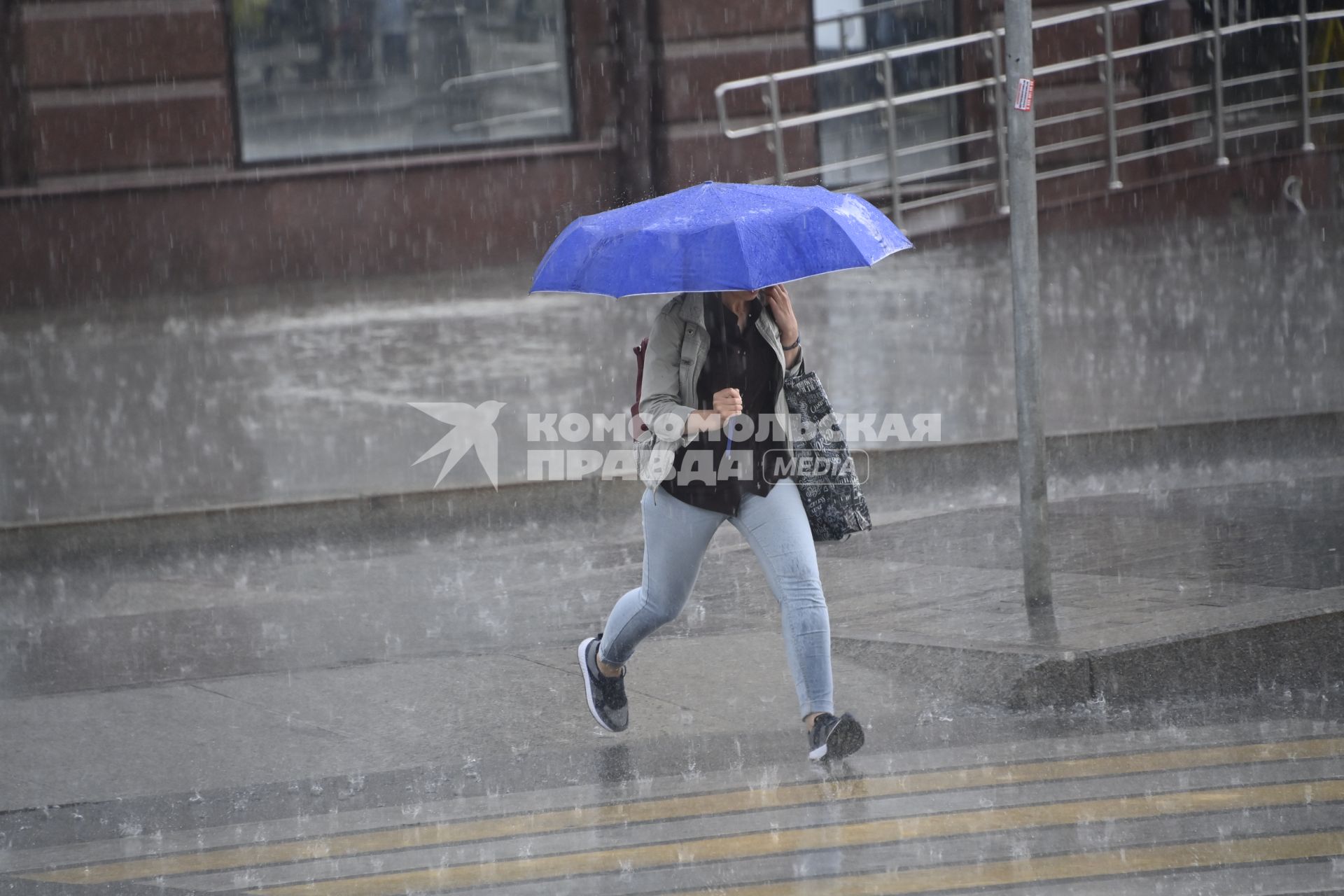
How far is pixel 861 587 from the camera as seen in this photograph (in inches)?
297

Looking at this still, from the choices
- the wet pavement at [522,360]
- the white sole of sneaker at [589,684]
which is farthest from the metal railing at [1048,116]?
the white sole of sneaker at [589,684]

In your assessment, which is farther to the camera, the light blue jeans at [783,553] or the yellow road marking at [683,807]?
the light blue jeans at [783,553]

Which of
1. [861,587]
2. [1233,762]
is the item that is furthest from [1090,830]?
[861,587]

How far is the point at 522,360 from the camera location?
1246cm

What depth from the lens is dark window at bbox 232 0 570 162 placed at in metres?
17.8

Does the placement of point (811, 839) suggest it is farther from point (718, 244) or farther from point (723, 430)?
point (718, 244)

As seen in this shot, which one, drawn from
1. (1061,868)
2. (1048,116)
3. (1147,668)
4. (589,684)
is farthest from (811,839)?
(1048,116)

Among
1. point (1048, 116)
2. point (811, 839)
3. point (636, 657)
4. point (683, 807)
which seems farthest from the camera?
point (1048, 116)

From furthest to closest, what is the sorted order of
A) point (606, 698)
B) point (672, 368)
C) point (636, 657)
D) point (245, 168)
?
point (245, 168) → point (636, 657) → point (606, 698) → point (672, 368)

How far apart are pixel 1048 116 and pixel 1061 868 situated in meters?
14.6

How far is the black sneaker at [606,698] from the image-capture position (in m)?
5.94

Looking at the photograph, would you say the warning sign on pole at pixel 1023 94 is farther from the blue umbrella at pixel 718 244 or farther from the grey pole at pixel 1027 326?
the blue umbrella at pixel 718 244

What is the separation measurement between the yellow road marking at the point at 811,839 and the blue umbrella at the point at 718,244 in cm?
155

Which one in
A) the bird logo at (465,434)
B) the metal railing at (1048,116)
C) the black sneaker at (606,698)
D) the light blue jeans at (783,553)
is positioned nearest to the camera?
the light blue jeans at (783,553)
